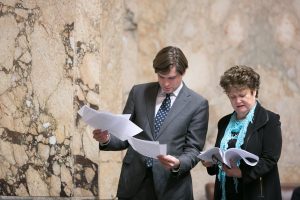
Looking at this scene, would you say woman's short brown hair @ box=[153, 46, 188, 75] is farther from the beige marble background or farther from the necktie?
the beige marble background

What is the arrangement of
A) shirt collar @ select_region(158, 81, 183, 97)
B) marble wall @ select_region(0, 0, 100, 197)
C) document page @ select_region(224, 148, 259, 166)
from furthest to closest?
marble wall @ select_region(0, 0, 100, 197) → shirt collar @ select_region(158, 81, 183, 97) → document page @ select_region(224, 148, 259, 166)

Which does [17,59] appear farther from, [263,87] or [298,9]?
[298,9]

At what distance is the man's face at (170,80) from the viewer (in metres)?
3.89

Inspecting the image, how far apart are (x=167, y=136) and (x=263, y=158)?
0.65 m

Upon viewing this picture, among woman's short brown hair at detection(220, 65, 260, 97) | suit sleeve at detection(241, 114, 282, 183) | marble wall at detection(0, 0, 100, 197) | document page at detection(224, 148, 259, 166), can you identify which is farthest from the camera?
marble wall at detection(0, 0, 100, 197)

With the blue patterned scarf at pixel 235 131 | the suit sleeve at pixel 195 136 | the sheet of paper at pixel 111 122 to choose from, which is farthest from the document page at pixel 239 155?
the sheet of paper at pixel 111 122

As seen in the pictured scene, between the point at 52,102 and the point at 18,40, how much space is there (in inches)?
23.8

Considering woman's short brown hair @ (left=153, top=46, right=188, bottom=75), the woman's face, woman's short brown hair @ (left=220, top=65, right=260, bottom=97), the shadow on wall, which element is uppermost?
woman's short brown hair @ (left=153, top=46, right=188, bottom=75)

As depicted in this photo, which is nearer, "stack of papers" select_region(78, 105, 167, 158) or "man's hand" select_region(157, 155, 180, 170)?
"stack of papers" select_region(78, 105, 167, 158)

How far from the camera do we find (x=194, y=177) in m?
5.91

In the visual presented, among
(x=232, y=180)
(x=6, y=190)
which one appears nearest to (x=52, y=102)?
(x=6, y=190)

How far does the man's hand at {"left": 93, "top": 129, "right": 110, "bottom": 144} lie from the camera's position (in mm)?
3818

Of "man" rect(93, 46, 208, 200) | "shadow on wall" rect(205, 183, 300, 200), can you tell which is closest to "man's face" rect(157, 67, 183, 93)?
"man" rect(93, 46, 208, 200)

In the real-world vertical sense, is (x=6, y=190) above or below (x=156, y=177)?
below
